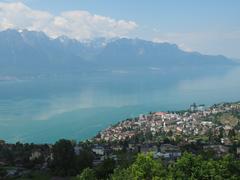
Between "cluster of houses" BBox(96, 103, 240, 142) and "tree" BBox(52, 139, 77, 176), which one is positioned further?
"cluster of houses" BBox(96, 103, 240, 142)

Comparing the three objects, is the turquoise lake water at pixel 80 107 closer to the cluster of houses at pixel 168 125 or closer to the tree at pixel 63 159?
the cluster of houses at pixel 168 125

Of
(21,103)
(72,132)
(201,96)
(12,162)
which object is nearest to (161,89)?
(201,96)

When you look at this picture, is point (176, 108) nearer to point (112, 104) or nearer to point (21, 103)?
point (112, 104)

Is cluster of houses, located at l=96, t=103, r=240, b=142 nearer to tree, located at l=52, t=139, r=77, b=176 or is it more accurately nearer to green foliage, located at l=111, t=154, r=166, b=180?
tree, located at l=52, t=139, r=77, b=176

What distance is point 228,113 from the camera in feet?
194

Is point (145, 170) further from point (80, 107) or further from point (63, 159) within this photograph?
point (80, 107)

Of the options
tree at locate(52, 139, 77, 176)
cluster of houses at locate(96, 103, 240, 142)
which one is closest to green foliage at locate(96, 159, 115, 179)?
tree at locate(52, 139, 77, 176)

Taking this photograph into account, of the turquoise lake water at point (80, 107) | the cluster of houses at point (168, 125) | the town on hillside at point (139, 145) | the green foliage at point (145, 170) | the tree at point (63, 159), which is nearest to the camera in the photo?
the green foliage at point (145, 170)

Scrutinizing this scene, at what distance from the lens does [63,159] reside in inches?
928

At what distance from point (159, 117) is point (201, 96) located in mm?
39846

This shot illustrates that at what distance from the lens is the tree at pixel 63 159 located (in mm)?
23359

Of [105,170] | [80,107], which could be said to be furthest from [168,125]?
[105,170]

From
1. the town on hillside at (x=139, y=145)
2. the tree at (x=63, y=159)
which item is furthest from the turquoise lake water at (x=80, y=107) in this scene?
the tree at (x=63, y=159)

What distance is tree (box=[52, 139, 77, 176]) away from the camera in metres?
23.4
